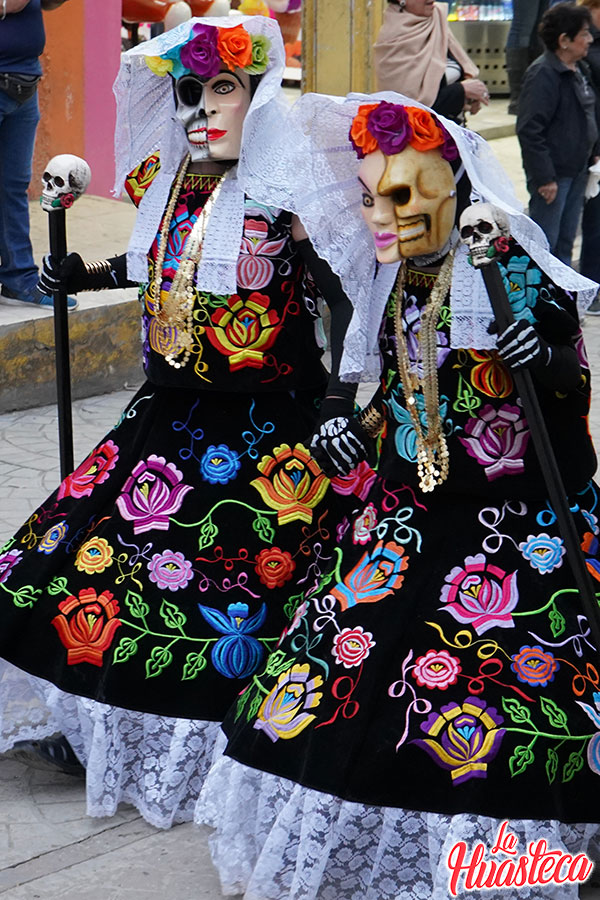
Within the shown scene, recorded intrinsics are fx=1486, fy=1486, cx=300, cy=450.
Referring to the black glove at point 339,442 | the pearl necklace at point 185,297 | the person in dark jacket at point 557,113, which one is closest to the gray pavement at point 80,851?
the black glove at point 339,442

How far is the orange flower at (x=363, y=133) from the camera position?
9.59ft

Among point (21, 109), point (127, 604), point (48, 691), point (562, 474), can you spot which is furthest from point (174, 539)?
A: point (21, 109)

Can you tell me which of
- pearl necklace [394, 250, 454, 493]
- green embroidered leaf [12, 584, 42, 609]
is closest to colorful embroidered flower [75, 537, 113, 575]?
green embroidered leaf [12, 584, 42, 609]

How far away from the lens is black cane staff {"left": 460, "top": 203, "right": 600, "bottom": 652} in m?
2.75

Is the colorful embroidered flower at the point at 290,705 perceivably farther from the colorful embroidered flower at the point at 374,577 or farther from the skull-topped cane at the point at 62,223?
the skull-topped cane at the point at 62,223

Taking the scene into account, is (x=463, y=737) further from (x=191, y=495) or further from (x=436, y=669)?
(x=191, y=495)

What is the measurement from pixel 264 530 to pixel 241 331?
459 mm

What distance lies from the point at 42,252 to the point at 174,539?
416 centimetres

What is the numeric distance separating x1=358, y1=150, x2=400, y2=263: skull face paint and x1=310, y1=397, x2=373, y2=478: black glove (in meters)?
0.36

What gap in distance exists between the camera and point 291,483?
3414 mm

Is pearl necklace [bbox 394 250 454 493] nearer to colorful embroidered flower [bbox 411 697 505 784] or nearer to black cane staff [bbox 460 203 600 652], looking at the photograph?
black cane staff [bbox 460 203 600 652]

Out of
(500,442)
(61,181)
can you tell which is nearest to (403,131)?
(500,442)

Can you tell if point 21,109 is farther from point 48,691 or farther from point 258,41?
→ point 48,691

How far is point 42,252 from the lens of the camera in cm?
723
